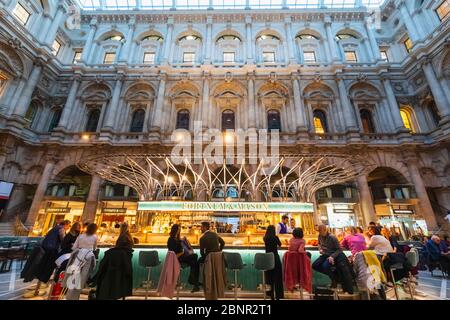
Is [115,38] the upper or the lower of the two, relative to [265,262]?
upper

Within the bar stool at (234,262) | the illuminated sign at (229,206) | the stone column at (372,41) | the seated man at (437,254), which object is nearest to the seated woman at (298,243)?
the bar stool at (234,262)

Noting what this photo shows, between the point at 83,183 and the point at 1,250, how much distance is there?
392 inches

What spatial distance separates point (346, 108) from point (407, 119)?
576 cm

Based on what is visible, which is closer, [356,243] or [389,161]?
[356,243]

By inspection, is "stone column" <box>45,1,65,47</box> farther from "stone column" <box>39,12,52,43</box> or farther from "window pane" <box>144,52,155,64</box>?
"window pane" <box>144,52,155,64</box>

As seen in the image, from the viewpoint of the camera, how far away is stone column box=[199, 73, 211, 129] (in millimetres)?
17656

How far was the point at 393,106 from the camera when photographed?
17.7m

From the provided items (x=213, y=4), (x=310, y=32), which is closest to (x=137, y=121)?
(x=213, y=4)

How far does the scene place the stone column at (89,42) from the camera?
69.1 feet

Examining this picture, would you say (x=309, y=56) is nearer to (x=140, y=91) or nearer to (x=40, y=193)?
(x=140, y=91)

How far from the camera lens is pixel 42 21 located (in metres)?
19.9

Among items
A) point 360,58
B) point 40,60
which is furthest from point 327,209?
point 40,60
